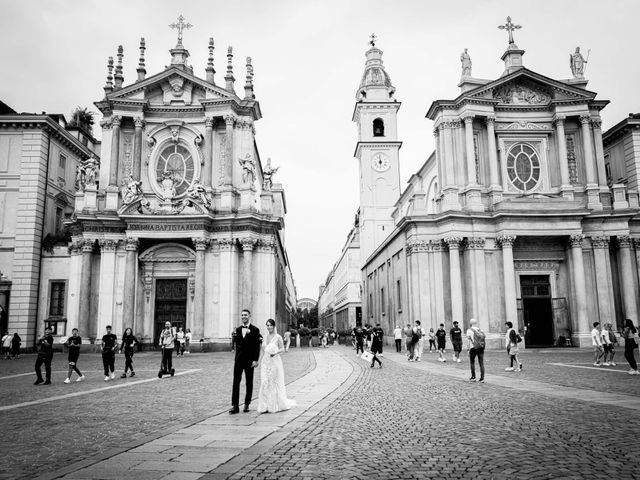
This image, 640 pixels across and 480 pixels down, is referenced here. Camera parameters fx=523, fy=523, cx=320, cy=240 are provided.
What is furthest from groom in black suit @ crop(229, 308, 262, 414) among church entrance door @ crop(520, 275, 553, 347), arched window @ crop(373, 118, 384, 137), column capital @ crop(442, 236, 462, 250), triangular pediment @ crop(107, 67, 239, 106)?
arched window @ crop(373, 118, 384, 137)

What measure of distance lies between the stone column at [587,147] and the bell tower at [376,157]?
30.4 metres

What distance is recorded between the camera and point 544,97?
38281 mm

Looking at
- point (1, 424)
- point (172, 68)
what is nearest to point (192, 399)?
point (1, 424)

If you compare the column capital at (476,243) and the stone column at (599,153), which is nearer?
the column capital at (476,243)

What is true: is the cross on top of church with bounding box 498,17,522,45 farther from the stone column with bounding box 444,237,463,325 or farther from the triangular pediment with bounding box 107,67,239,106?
the triangular pediment with bounding box 107,67,239,106

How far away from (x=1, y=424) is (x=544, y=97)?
128 ft

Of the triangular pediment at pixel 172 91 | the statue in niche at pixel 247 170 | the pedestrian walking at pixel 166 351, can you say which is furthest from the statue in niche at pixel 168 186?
the pedestrian walking at pixel 166 351

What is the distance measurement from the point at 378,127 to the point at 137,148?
38420mm

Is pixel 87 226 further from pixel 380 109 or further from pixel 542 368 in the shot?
pixel 380 109

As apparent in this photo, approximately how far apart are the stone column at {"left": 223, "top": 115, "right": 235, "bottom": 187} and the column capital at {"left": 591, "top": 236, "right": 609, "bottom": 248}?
84.2ft

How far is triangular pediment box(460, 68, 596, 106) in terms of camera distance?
3741cm

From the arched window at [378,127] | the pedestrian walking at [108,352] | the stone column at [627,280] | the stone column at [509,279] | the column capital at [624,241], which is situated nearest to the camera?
the pedestrian walking at [108,352]

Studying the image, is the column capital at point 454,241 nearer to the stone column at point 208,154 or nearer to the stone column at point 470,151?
the stone column at point 470,151

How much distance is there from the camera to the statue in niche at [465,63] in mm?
38719
